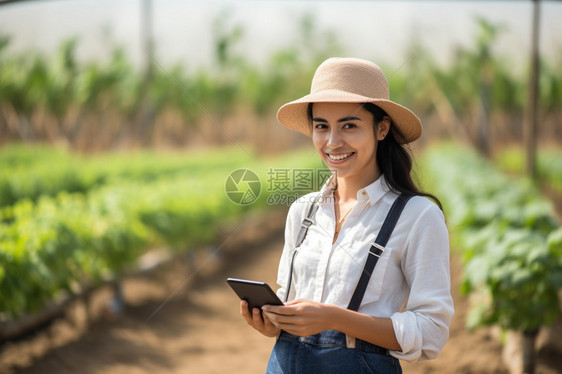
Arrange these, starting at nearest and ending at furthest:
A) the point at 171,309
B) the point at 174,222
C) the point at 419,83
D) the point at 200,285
→ the point at 171,309
the point at 174,222
the point at 200,285
the point at 419,83

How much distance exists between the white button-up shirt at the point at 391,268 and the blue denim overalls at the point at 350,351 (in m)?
0.02

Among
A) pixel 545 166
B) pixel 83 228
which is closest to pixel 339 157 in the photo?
pixel 83 228

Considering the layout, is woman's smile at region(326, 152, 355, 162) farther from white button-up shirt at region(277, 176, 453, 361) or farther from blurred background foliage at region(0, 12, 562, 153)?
blurred background foliage at region(0, 12, 562, 153)

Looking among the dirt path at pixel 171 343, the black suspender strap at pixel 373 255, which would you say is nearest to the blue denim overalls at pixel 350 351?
the black suspender strap at pixel 373 255

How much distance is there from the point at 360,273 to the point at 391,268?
83mm

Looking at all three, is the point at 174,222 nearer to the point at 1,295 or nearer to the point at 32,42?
the point at 1,295

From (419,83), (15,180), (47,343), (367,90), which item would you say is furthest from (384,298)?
(419,83)

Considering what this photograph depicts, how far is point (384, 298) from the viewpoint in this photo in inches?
57.6

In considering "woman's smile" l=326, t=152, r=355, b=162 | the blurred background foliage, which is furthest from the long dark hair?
the blurred background foliage

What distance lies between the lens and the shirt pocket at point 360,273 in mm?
1436

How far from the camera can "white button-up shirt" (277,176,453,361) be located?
1.38 meters

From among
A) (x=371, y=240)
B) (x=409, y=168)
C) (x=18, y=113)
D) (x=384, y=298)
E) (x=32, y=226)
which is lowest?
(x=18, y=113)

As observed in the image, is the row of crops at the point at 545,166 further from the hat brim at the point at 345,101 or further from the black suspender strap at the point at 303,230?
the black suspender strap at the point at 303,230

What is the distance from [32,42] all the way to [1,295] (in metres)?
21.9
